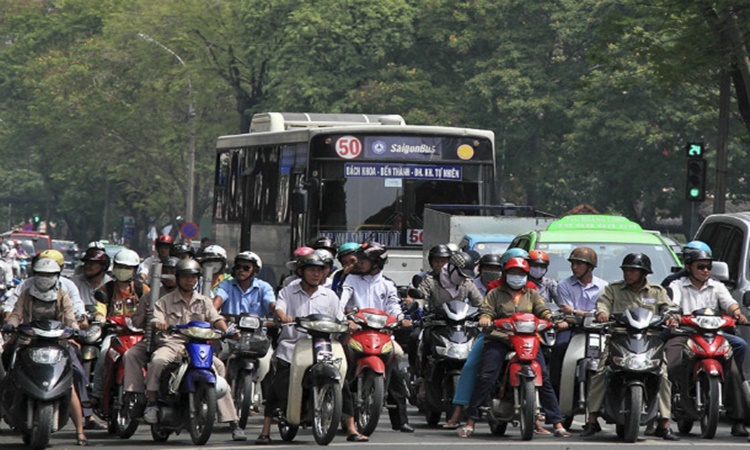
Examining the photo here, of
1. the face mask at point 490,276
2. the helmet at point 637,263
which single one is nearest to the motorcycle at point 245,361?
the face mask at point 490,276

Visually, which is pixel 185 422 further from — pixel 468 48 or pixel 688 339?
pixel 468 48

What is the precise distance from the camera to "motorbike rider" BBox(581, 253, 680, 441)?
1407cm

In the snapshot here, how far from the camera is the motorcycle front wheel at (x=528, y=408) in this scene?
13.6 m

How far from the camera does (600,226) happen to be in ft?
58.1

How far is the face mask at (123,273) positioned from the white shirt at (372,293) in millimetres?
1785

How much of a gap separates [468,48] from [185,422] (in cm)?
4016

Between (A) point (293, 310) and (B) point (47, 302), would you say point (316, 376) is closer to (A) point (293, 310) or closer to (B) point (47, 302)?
(A) point (293, 310)

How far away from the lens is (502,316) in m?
14.1

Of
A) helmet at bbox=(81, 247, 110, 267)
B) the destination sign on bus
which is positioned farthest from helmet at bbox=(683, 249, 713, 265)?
the destination sign on bus

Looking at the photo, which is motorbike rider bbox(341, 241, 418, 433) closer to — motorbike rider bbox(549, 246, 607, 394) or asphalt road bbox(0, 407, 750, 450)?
asphalt road bbox(0, 407, 750, 450)

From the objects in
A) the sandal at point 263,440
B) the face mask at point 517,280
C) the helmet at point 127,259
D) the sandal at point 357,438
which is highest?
the helmet at point 127,259

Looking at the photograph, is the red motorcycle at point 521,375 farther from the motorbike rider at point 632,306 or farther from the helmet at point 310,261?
the helmet at point 310,261

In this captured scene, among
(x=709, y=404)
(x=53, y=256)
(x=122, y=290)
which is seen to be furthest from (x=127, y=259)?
(x=709, y=404)

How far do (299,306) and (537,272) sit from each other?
2.62 meters
